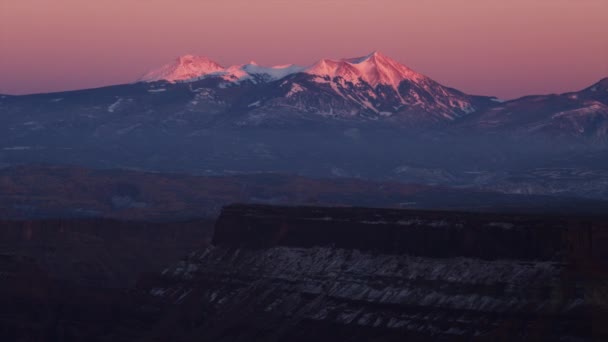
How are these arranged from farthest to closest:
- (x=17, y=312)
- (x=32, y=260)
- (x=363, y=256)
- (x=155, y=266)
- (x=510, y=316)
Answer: (x=155, y=266) < (x=32, y=260) < (x=17, y=312) < (x=363, y=256) < (x=510, y=316)

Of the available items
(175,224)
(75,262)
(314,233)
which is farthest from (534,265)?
(175,224)

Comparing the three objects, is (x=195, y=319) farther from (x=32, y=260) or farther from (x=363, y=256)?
(x=32, y=260)

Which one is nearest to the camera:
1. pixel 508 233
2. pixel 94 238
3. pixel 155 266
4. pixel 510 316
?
pixel 510 316

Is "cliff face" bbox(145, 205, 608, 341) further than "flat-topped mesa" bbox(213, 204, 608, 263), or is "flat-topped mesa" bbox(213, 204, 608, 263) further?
"flat-topped mesa" bbox(213, 204, 608, 263)

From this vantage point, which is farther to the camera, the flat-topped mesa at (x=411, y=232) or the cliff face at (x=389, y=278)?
the flat-topped mesa at (x=411, y=232)
